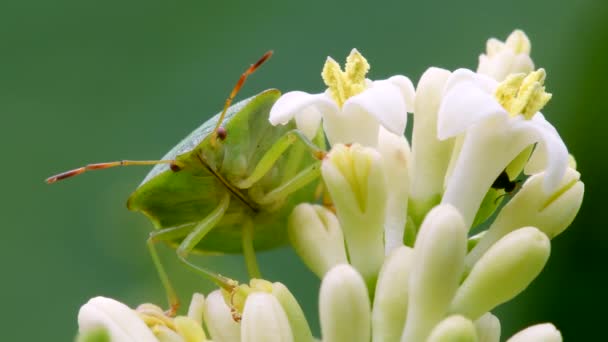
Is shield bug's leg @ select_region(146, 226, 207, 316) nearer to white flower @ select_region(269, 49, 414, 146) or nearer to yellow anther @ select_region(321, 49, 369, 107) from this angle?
white flower @ select_region(269, 49, 414, 146)

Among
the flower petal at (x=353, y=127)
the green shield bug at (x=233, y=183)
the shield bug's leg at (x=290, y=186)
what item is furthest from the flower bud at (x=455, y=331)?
the green shield bug at (x=233, y=183)

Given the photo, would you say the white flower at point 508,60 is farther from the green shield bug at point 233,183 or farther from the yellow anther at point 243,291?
the yellow anther at point 243,291

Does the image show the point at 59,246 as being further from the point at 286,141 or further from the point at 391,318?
the point at 391,318

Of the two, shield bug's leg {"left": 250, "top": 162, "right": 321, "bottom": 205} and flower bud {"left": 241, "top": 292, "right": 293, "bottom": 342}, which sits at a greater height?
shield bug's leg {"left": 250, "top": 162, "right": 321, "bottom": 205}

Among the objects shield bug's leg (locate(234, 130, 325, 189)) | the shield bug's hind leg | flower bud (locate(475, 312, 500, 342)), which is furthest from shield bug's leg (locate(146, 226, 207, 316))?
flower bud (locate(475, 312, 500, 342))

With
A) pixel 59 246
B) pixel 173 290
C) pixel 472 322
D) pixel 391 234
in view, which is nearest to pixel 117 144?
pixel 59 246

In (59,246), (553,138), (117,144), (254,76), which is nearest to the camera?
(553,138)
